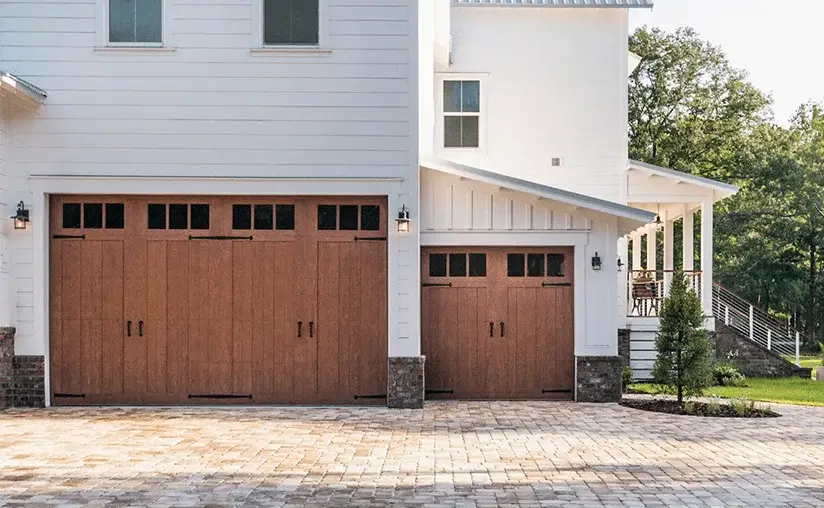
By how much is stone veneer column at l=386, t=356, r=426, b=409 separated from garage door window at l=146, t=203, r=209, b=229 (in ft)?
10.3

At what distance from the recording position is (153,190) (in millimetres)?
14117

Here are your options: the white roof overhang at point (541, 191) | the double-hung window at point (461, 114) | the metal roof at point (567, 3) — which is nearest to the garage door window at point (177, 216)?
the white roof overhang at point (541, 191)

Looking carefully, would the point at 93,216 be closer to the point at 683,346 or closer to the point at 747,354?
the point at 683,346

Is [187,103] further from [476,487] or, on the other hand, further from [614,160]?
[614,160]

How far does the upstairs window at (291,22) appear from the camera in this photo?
14.2m

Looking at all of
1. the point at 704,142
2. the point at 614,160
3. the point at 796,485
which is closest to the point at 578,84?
the point at 614,160

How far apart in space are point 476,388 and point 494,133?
629cm

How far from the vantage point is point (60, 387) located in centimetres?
1420

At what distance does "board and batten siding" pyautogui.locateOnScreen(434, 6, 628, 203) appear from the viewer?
20.0 metres

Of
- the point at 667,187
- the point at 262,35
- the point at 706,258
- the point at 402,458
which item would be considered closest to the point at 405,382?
the point at 402,458

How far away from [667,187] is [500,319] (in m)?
6.91

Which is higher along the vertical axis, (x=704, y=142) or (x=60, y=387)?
(x=704, y=142)

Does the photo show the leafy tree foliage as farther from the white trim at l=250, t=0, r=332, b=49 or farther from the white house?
the white trim at l=250, t=0, r=332, b=49

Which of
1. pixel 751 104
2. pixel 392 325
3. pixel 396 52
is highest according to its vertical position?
pixel 751 104
